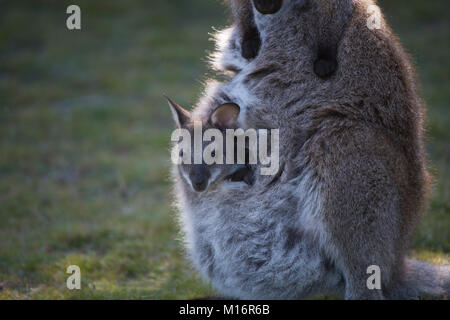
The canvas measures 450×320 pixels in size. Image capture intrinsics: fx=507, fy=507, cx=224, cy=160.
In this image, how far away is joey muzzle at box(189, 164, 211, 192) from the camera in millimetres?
4164

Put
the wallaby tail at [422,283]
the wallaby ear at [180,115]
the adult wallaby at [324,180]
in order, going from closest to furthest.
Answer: the adult wallaby at [324,180]
the wallaby tail at [422,283]
the wallaby ear at [180,115]

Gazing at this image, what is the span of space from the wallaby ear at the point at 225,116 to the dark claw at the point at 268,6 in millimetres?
793

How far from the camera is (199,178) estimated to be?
4.20 metres

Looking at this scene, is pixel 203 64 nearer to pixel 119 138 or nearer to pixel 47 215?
pixel 119 138

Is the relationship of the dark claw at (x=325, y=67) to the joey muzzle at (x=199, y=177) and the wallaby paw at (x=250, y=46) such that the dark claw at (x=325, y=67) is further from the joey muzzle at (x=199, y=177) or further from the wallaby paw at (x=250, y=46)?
the joey muzzle at (x=199, y=177)

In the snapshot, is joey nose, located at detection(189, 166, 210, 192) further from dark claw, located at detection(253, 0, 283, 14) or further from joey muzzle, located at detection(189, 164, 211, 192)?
dark claw, located at detection(253, 0, 283, 14)

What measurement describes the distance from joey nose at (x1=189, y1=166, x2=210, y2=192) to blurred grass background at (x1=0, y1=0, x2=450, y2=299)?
1263 millimetres

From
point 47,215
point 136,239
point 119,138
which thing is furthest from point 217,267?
point 119,138

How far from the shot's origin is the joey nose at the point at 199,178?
4.16 metres

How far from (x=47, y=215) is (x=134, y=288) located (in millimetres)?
2456

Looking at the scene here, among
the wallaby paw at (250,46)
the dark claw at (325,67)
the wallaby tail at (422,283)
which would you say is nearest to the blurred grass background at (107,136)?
the wallaby tail at (422,283)

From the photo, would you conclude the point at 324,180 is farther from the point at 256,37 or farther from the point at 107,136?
the point at 107,136

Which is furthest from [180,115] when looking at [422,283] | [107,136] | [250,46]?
[107,136]
